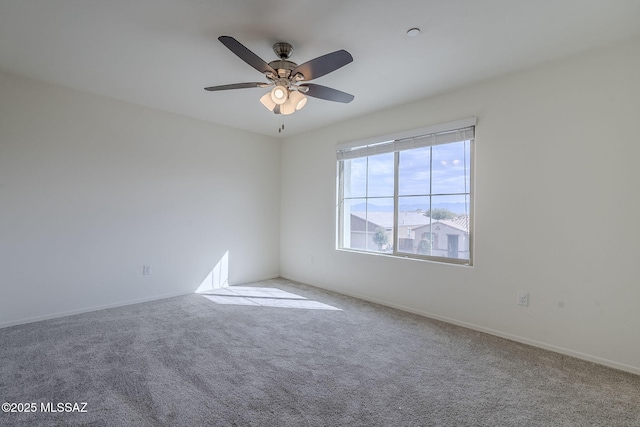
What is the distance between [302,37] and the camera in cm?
229

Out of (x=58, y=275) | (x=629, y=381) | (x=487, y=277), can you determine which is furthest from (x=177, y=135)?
(x=629, y=381)

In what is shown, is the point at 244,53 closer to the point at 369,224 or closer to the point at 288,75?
the point at 288,75

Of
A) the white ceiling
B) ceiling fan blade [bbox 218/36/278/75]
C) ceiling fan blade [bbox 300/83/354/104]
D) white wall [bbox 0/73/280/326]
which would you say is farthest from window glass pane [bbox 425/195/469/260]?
white wall [bbox 0/73/280/326]

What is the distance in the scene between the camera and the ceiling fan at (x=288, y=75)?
2.01 metres

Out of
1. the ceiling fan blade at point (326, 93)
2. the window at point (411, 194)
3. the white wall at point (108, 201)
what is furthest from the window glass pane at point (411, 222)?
the white wall at point (108, 201)

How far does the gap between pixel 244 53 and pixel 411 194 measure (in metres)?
2.47

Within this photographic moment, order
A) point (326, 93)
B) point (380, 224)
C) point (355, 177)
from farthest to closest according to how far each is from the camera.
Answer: point (355, 177) → point (380, 224) → point (326, 93)

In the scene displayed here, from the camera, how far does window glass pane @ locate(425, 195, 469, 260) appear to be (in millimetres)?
3217

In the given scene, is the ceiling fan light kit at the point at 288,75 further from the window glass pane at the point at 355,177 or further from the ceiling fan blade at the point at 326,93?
the window glass pane at the point at 355,177

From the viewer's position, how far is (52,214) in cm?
324

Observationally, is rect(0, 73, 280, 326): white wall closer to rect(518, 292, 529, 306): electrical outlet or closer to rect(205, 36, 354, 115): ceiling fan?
rect(205, 36, 354, 115): ceiling fan

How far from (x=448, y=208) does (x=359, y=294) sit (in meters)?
1.66

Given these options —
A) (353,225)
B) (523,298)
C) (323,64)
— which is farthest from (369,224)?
(323,64)

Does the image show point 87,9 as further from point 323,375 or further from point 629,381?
point 629,381
